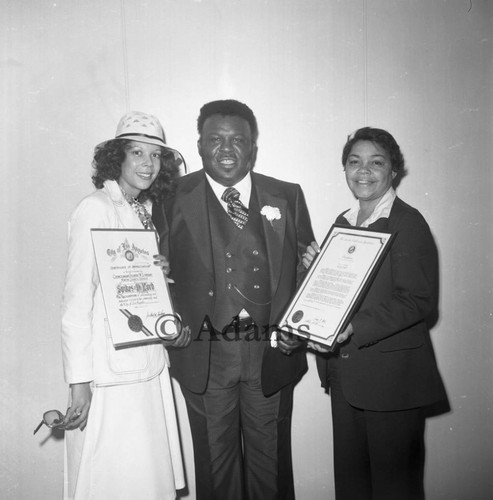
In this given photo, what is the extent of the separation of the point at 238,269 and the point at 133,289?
47 cm

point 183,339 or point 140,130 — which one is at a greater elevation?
point 140,130

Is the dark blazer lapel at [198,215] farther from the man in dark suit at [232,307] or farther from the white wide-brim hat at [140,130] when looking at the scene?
the white wide-brim hat at [140,130]

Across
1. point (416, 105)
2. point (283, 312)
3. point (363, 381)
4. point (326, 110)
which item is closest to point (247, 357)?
point (283, 312)

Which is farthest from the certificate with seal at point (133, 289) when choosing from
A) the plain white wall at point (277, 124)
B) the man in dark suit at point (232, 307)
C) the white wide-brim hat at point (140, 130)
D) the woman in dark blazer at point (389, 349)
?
the plain white wall at point (277, 124)

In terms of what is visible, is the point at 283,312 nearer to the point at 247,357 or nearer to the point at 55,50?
the point at 247,357

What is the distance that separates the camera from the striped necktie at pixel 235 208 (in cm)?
209

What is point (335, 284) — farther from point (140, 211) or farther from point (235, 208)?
point (140, 211)

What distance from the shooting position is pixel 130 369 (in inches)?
72.5

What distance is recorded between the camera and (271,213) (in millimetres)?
2113

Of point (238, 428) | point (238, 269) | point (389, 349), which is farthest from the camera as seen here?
point (238, 428)

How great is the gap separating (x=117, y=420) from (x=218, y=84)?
6.20 feet

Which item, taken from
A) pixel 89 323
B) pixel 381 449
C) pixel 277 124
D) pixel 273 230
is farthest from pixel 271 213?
pixel 381 449

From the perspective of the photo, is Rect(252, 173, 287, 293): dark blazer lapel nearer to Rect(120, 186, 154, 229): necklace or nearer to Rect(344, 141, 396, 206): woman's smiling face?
Rect(344, 141, 396, 206): woman's smiling face

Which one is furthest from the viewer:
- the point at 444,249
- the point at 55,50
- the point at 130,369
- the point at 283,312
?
the point at 444,249
